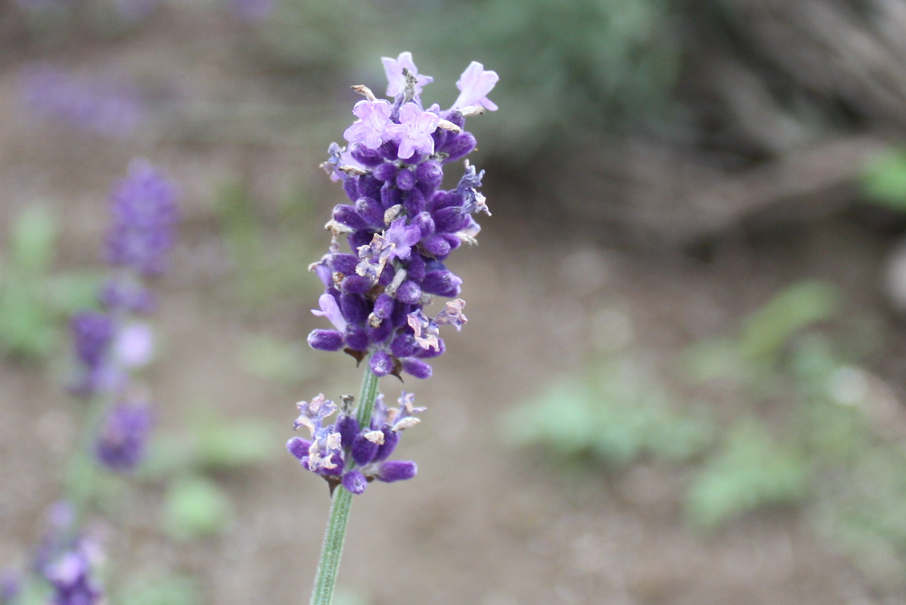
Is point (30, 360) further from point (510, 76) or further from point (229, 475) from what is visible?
point (510, 76)

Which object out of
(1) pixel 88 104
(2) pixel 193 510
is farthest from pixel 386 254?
(1) pixel 88 104

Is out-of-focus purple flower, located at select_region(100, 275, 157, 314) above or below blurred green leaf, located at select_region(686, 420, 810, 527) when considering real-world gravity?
below

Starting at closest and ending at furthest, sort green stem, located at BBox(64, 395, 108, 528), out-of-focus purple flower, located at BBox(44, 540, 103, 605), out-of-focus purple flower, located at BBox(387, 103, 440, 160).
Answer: out-of-focus purple flower, located at BBox(387, 103, 440, 160) → out-of-focus purple flower, located at BBox(44, 540, 103, 605) → green stem, located at BBox(64, 395, 108, 528)

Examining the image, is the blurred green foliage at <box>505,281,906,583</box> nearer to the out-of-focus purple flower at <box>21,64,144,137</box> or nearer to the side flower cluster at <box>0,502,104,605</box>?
the side flower cluster at <box>0,502,104,605</box>

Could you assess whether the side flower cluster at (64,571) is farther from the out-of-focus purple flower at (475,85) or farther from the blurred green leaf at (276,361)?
the blurred green leaf at (276,361)

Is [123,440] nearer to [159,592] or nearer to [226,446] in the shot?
[159,592]

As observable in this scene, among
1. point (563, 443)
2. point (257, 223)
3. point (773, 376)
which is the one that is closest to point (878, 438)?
point (773, 376)

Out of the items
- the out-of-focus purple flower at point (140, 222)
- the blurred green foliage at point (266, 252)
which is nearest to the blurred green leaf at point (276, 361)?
the blurred green foliage at point (266, 252)

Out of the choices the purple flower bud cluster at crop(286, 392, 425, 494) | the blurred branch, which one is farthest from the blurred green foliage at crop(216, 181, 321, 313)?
the purple flower bud cluster at crop(286, 392, 425, 494)
